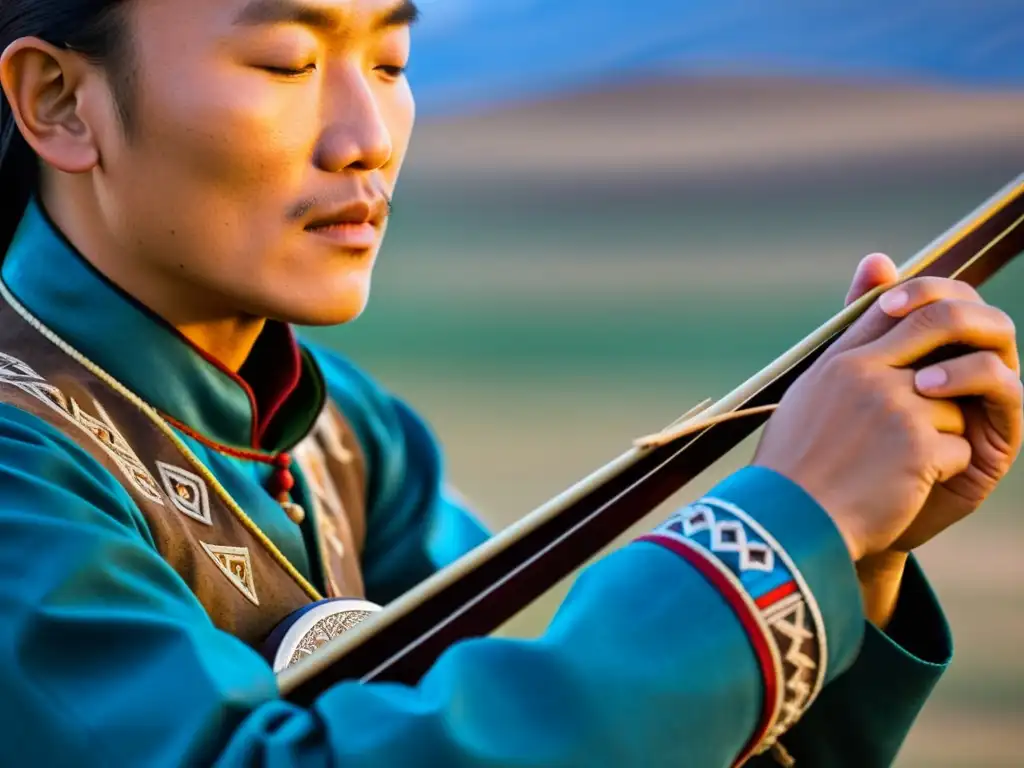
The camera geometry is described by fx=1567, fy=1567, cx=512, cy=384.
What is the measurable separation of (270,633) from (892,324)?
430mm

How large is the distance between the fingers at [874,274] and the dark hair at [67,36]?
478 mm

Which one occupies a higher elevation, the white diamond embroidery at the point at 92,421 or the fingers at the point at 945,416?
the white diamond embroidery at the point at 92,421

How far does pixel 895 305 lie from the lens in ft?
2.85

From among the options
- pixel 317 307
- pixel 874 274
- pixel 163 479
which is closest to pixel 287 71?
pixel 317 307

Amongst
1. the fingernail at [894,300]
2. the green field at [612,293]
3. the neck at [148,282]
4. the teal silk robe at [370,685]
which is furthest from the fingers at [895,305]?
the green field at [612,293]

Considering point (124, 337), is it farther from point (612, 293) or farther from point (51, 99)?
Result: point (612, 293)

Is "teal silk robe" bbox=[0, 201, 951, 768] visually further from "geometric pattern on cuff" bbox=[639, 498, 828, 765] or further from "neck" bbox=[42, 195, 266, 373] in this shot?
"neck" bbox=[42, 195, 266, 373]

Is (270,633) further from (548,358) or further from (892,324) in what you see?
(548,358)

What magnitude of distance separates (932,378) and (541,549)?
0.76ft

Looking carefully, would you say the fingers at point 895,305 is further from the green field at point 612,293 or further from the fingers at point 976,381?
the green field at point 612,293

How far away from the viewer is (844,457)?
834 millimetres

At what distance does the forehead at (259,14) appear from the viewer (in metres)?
0.98

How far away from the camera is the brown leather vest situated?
957 mm

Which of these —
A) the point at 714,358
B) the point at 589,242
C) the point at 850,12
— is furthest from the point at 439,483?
the point at 589,242
